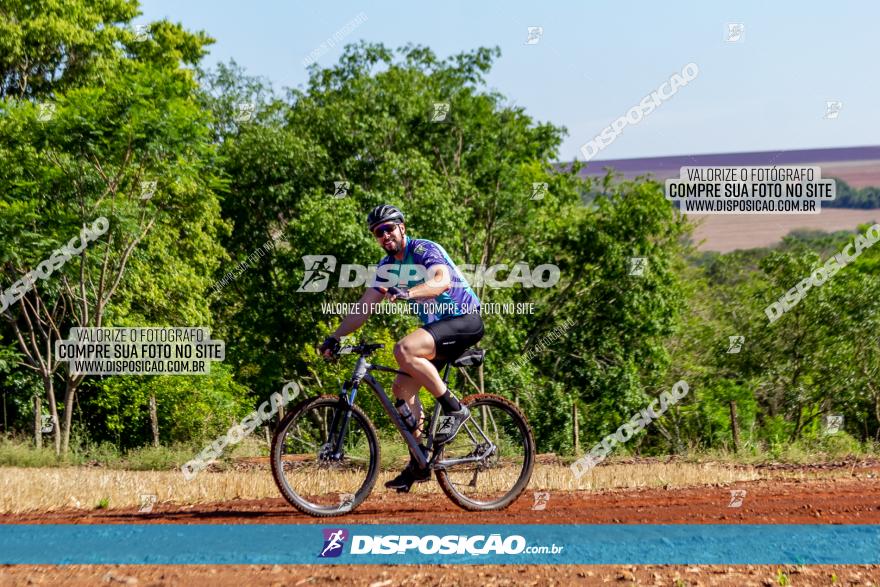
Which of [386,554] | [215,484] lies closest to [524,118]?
[215,484]

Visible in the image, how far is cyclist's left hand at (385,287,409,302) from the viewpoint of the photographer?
6.47 meters

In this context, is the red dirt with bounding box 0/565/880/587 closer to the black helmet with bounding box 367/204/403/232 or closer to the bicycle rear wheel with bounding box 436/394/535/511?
the bicycle rear wheel with bounding box 436/394/535/511

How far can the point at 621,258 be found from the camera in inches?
1303

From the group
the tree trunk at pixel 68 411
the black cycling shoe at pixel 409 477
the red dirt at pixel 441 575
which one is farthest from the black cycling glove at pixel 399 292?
the tree trunk at pixel 68 411

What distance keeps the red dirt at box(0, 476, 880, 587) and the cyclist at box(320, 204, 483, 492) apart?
777 mm

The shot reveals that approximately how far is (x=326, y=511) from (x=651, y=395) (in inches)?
1155

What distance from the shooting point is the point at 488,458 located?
7465 mm

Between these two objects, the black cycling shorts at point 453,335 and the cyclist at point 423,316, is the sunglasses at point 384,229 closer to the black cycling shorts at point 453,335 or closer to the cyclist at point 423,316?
the cyclist at point 423,316

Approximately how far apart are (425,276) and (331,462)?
1.51 m

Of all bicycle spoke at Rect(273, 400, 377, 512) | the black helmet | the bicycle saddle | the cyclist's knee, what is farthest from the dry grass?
the black helmet

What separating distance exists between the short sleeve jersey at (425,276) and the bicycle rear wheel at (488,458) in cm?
72

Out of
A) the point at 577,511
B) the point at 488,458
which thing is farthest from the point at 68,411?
the point at 577,511

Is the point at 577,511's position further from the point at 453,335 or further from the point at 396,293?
the point at 396,293

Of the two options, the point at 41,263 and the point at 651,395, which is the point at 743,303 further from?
the point at 41,263
